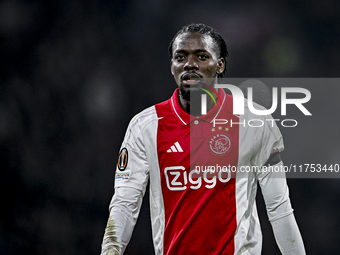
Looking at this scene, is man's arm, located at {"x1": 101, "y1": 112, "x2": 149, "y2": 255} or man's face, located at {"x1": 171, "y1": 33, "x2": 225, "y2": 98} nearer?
man's arm, located at {"x1": 101, "y1": 112, "x2": 149, "y2": 255}

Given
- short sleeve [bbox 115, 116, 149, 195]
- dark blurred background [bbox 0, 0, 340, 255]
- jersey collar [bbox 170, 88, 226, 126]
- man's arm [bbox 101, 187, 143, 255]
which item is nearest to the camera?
man's arm [bbox 101, 187, 143, 255]

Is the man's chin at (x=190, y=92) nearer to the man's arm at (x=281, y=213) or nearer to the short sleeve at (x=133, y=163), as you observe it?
the short sleeve at (x=133, y=163)

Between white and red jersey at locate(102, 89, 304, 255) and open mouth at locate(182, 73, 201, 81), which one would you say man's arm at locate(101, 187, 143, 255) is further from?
open mouth at locate(182, 73, 201, 81)

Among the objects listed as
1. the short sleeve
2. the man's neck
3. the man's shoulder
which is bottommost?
the short sleeve

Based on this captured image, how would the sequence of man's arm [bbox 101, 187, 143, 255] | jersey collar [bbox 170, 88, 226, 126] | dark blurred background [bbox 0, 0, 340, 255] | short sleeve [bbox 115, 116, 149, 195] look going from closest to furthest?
man's arm [bbox 101, 187, 143, 255] → short sleeve [bbox 115, 116, 149, 195] → jersey collar [bbox 170, 88, 226, 126] → dark blurred background [bbox 0, 0, 340, 255]

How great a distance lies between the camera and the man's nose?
5.63 feet

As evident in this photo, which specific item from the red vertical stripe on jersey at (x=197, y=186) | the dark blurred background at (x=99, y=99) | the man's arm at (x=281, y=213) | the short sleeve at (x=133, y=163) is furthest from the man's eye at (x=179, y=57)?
the dark blurred background at (x=99, y=99)

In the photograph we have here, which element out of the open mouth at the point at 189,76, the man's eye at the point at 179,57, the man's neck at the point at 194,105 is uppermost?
A: the man's eye at the point at 179,57

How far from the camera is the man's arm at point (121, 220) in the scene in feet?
5.05

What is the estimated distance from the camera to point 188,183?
1650mm

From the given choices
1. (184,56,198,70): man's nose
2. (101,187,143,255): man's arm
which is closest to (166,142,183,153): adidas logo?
(101,187,143,255): man's arm

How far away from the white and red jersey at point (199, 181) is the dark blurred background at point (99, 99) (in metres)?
1.12

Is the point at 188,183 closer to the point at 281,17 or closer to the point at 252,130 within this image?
the point at 252,130

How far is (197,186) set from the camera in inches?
64.6
